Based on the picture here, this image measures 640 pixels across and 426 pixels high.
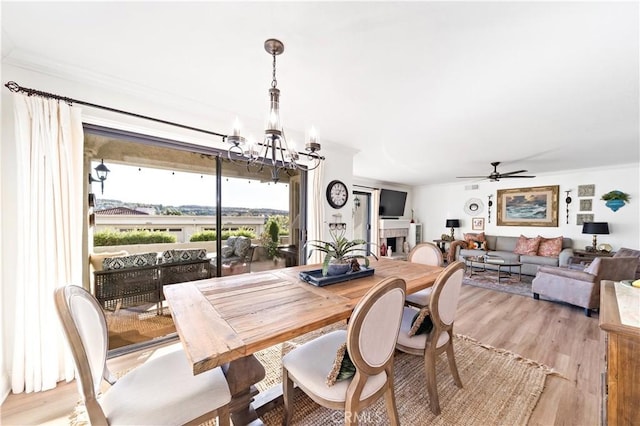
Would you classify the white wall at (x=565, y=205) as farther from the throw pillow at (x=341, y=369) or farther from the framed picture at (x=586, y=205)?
the throw pillow at (x=341, y=369)

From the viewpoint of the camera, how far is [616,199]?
476 centimetres

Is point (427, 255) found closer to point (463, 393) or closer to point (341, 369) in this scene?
point (463, 393)

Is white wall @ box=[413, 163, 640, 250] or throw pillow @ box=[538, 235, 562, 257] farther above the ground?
white wall @ box=[413, 163, 640, 250]

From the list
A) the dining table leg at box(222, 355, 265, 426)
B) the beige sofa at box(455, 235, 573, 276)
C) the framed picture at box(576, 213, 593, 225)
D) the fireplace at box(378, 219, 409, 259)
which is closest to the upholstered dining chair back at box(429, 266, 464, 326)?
the dining table leg at box(222, 355, 265, 426)

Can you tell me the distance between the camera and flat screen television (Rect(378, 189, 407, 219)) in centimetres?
676

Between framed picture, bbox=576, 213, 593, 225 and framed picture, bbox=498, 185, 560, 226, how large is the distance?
0.35m

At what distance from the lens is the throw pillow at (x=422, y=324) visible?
1.56 m

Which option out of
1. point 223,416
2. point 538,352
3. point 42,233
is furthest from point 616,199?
point 42,233

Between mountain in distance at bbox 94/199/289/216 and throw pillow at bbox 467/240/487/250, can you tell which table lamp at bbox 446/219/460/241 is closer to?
throw pillow at bbox 467/240/487/250

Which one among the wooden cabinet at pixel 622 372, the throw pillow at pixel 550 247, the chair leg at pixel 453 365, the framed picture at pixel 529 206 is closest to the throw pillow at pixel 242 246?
the chair leg at pixel 453 365

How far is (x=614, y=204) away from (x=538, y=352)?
193 inches

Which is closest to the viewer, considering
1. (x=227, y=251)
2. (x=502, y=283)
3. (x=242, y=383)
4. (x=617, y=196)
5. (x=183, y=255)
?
(x=242, y=383)

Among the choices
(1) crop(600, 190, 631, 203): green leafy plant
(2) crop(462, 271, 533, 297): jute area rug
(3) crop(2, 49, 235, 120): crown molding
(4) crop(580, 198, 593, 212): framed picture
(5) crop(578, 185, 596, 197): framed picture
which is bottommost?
(2) crop(462, 271, 533, 297): jute area rug

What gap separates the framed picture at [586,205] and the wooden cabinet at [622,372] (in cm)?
617
